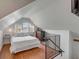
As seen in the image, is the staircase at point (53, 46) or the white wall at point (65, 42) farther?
the staircase at point (53, 46)

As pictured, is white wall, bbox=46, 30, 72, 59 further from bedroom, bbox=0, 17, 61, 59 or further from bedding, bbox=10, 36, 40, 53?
bedding, bbox=10, 36, 40, 53

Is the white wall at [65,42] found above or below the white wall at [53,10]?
below

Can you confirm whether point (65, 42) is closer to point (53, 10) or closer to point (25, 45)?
point (53, 10)

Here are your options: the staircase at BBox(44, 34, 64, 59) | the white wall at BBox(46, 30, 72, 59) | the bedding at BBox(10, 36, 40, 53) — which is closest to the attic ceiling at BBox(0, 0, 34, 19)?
the white wall at BBox(46, 30, 72, 59)

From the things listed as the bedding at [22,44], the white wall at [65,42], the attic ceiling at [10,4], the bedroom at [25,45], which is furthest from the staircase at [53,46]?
the attic ceiling at [10,4]

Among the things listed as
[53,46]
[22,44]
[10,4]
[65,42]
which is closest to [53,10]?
[10,4]

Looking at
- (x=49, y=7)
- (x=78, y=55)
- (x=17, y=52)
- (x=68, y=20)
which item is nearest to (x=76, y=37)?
(x=78, y=55)

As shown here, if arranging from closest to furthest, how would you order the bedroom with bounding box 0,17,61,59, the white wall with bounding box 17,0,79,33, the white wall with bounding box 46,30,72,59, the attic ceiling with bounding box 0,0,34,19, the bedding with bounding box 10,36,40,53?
the attic ceiling with bounding box 0,0,34,19 < the white wall with bounding box 17,0,79,33 < the white wall with bounding box 46,30,72,59 < the bedroom with bounding box 0,17,61,59 < the bedding with bounding box 10,36,40,53

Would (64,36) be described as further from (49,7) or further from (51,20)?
(49,7)

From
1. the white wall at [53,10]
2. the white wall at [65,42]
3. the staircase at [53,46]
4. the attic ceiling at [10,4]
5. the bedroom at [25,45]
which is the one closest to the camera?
the attic ceiling at [10,4]

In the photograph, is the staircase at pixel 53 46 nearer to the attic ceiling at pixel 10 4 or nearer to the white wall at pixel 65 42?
the white wall at pixel 65 42

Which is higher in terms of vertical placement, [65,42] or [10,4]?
[10,4]

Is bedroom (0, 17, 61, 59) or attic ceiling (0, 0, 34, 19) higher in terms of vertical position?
attic ceiling (0, 0, 34, 19)

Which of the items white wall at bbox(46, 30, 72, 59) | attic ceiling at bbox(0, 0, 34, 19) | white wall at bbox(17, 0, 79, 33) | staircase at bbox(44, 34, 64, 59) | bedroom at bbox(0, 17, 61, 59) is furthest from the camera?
bedroom at bbox(0, 17, 61, 59)
